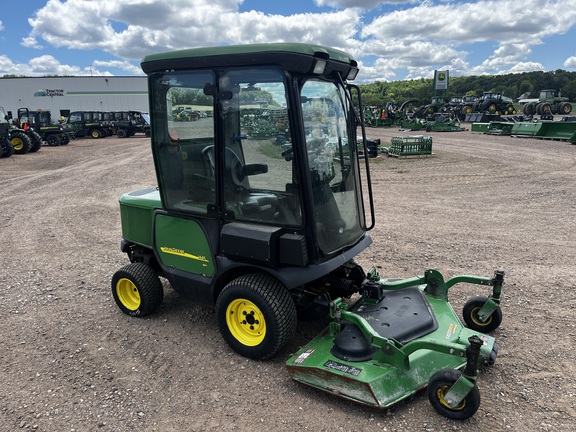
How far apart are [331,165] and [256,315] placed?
1.34m

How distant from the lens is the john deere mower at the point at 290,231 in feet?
9.69

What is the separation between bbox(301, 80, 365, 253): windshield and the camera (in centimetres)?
326

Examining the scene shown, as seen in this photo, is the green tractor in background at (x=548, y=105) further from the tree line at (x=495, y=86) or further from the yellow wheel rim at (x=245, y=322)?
the yellow wheel rim at (x=245, y=322)

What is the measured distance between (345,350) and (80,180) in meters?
12.1

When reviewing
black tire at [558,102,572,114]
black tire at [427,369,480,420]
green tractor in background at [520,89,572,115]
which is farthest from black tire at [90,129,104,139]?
black tire at [558,102,572,114]

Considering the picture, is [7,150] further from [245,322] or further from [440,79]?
[440,79]

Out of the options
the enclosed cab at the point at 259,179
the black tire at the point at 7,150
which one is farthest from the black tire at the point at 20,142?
the enclosed cab at the point at 259,179

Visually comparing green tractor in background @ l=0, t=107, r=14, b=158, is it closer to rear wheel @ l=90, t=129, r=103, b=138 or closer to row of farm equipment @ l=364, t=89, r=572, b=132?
rear wheel @ l=90, t=129, r=103, b=138

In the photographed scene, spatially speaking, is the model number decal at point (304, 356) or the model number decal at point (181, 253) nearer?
the model number decal at point (304, 356)

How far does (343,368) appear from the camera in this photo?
2.95 m

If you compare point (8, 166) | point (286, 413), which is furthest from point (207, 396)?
point (8, 166)

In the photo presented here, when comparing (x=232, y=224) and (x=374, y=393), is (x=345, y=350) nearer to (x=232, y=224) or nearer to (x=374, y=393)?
(x=374, y=393)

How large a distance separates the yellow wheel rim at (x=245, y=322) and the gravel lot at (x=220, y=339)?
202 mm

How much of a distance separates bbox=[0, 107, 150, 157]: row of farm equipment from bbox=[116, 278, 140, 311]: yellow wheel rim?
1144 centimetres
